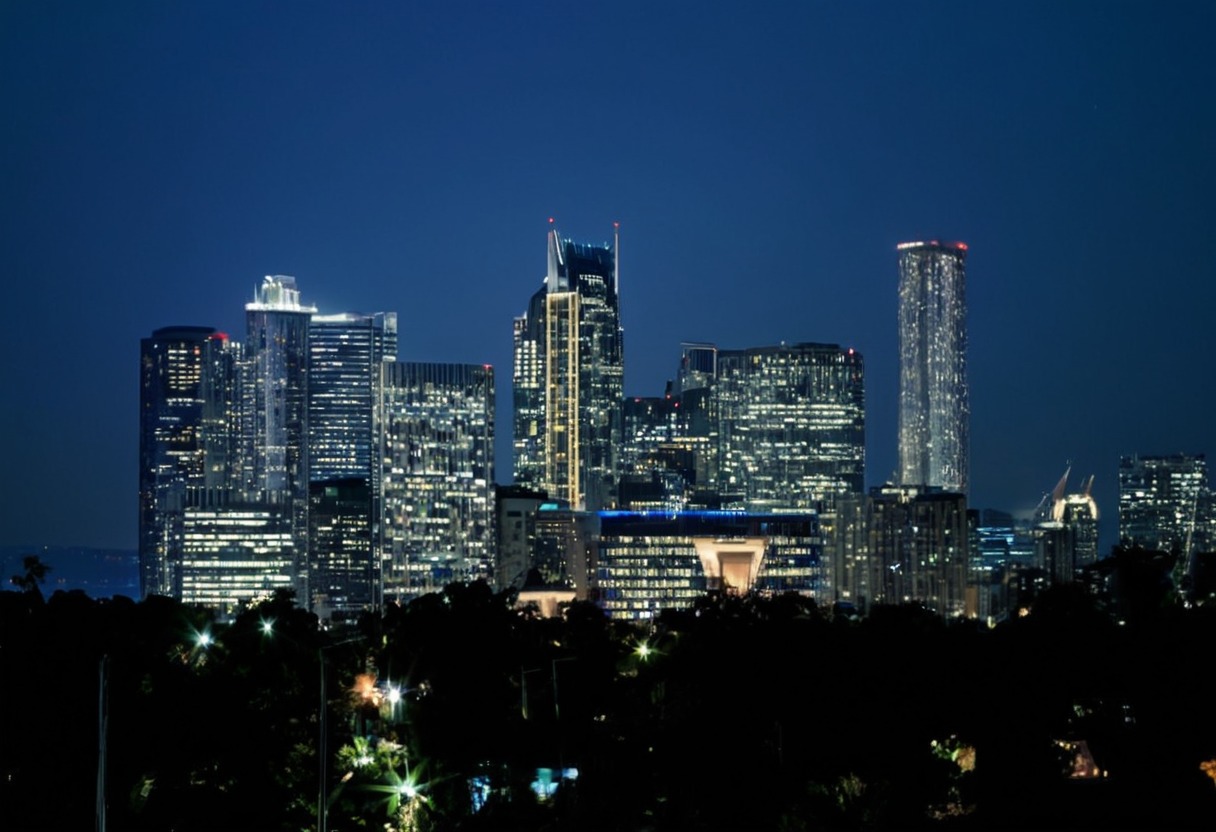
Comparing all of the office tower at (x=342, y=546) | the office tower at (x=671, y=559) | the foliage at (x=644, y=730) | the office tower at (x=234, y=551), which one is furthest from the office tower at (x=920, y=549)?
the foliage at (x=644, y=730)

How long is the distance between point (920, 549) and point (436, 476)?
4526 cm

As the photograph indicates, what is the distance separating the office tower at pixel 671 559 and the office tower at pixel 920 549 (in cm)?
584

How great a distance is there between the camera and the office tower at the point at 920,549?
6752 inches

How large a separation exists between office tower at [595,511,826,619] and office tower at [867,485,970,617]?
19.2 ft

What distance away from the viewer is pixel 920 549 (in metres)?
176

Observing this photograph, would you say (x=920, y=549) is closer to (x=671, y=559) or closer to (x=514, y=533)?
(x=671, y=559)

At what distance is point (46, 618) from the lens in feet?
144

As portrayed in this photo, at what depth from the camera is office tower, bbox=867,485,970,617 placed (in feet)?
563

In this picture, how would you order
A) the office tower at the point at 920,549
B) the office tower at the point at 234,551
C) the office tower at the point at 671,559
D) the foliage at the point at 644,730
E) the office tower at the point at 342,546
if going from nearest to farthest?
1. the foliage at the point at 644,730
2. the office tower at the point at 671,559
3. the office tower at the point at 920,549
4. the office tower at the point at 342,546
5. the office tower at the point at 234,551

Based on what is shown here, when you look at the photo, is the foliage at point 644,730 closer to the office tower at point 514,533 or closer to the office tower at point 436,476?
the office tower at point 514,533

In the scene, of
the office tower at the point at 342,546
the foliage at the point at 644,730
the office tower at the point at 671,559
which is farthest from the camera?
the office tower at the point at 342,546

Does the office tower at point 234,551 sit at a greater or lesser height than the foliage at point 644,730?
greater

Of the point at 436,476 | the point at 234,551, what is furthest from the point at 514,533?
the point at 234,551

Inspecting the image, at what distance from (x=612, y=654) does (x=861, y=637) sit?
11011mm
